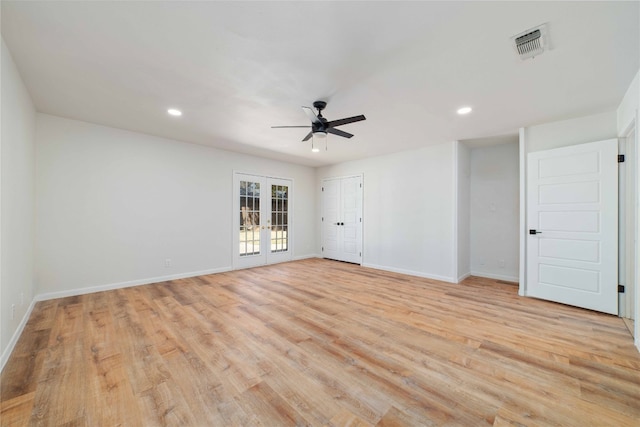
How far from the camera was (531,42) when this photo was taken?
1939mm

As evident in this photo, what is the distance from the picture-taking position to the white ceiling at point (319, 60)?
171cm

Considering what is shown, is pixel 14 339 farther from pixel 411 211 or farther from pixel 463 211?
pixel 463 211

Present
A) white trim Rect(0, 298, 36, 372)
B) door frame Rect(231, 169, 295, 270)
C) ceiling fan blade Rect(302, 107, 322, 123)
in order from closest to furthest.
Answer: white trim Rect(0, 298, 36, 372), ceiling fan blade Rect(302, 107, 322, 123), door frame Rect(231, 169, 295, 270)

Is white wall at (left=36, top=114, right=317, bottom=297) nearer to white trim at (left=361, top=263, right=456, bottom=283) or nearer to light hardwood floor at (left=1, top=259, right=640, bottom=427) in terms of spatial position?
light hardwood floor at (left=1, top=259, right=640, bottom=427)

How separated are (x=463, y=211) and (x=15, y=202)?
626 cm

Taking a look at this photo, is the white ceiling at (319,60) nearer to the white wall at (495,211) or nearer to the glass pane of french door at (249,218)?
the white wall at (495,211)

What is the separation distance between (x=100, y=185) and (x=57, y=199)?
0.53m

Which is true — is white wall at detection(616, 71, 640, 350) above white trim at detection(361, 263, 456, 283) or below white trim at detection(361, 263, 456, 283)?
above

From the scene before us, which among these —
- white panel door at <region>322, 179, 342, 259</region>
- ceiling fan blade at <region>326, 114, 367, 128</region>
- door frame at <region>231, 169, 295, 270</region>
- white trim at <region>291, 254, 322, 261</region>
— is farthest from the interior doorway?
door frame at <region>231, 169, 295, 270</region>

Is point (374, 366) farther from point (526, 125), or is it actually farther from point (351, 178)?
point (351, 178)

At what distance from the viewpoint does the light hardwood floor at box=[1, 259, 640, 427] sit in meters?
1.56

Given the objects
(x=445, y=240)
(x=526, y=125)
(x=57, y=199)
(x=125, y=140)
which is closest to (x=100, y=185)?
(x=57, y=199)

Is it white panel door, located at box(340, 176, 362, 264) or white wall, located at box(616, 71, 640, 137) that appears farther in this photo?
white panel door, located at box(340, 176, 362, 264)

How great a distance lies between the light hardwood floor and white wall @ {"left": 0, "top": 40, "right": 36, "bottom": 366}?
12.4 inches
